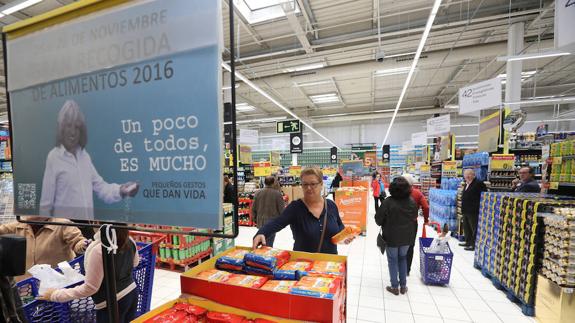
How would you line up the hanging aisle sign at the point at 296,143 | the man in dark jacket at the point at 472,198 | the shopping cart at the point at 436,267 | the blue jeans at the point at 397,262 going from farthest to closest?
the hanging aisle sign at the point at 296,143
the man in dark jacket at the point at 472,198
the shopping cart at the point at 436,267
the blue jeans at the point at 397,262

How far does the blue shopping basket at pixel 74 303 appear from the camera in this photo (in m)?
1.57

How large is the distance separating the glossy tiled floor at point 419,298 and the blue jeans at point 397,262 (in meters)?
0.20

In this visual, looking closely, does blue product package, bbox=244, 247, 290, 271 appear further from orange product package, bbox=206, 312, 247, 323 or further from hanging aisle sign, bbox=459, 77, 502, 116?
hanging aisle sign, bbox=459, 77, 502, 116

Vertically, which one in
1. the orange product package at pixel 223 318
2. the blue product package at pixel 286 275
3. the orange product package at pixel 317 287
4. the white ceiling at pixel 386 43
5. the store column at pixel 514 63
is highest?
the white ceiling at pixel 386 43

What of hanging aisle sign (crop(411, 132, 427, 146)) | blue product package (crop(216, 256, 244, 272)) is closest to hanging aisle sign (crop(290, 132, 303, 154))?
hanging aisle sign (crop(411, 132, 427, 146))

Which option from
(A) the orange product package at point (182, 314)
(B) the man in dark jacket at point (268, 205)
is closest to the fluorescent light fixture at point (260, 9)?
(B) the man in dark jacket at point (268, 205)

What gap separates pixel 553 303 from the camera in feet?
9.32

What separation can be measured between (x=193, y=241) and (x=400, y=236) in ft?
11.3

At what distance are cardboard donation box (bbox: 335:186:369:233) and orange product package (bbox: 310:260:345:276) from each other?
5799 millimetres

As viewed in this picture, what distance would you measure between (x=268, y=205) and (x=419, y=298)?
8.79ft

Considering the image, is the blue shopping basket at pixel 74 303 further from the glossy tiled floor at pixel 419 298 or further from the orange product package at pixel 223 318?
the glossy tiled floor at pixel 419 298

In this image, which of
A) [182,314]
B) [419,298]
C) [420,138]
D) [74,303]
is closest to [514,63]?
[420,138]

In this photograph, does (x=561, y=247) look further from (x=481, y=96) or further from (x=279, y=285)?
(x=481, y=96)

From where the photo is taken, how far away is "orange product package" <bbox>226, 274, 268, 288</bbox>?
1.21 meters
